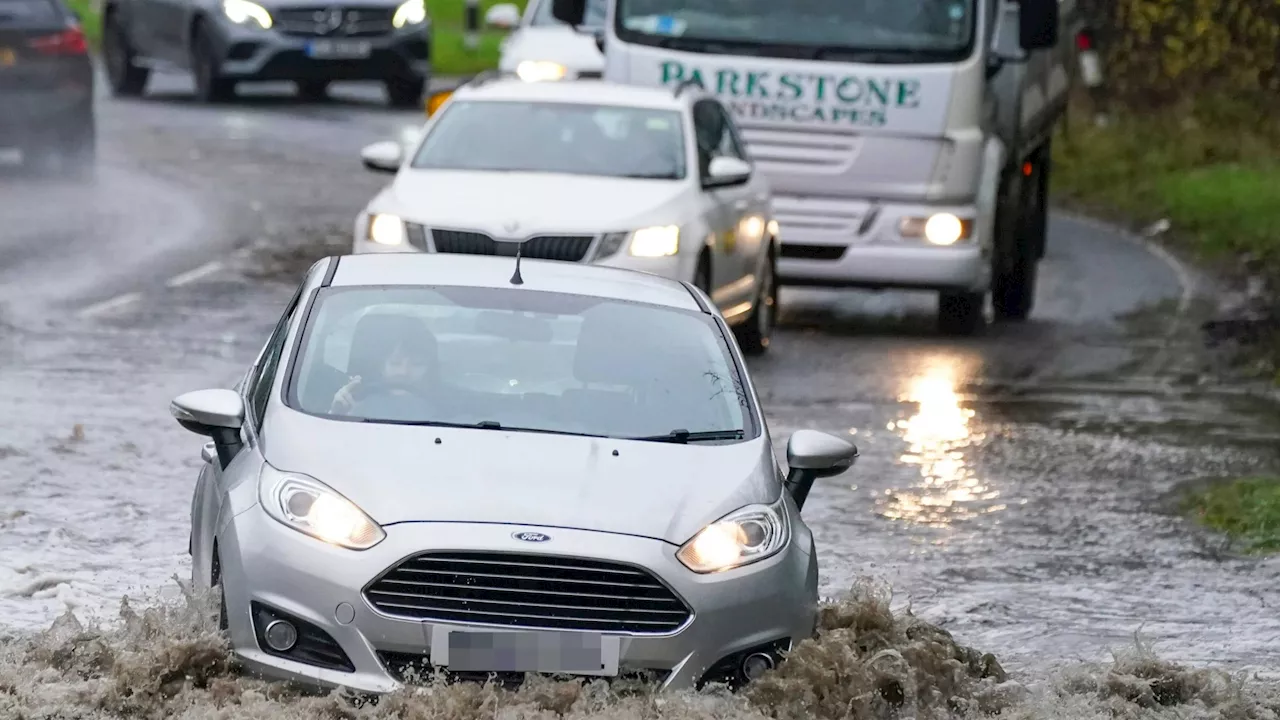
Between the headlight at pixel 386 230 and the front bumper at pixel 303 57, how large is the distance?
14.3 meters

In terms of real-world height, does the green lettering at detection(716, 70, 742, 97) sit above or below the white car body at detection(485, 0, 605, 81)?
above

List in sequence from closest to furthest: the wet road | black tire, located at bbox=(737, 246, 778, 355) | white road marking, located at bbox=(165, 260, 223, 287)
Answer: the wet road, black tire, located at bbox=(737, 246, 778, 355), white road marking, located at bbox=(165, 260, 223, 287)

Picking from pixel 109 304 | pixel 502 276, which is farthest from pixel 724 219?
pixel 502 276

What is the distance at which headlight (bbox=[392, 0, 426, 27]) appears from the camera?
29766 mm

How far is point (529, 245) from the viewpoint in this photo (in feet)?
47.2

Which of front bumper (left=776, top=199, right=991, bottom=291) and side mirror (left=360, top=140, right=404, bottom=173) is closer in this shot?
side mirror (left=360, top=140, right=404, bottom=173)

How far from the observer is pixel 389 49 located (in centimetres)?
2969

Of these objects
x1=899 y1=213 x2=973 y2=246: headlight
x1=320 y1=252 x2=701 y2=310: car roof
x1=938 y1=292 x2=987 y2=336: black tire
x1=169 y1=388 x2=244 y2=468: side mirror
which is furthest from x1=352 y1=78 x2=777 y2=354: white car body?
x1=169 y1=388 x2=244 y2=468: side mirror

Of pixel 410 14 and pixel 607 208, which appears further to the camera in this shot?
pixel 410 14

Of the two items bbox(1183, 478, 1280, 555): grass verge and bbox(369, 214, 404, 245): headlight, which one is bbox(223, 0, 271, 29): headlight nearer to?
bbox(369, 214, 404, 245): headlight

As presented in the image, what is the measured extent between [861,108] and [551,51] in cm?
647

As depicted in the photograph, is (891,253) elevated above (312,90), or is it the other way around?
(891,253)

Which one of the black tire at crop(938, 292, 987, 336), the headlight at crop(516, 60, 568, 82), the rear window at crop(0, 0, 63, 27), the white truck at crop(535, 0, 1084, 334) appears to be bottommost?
the headlight at crop(516, 60, 568, 82)

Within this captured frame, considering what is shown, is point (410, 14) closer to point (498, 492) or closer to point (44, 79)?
point (44, 79)
